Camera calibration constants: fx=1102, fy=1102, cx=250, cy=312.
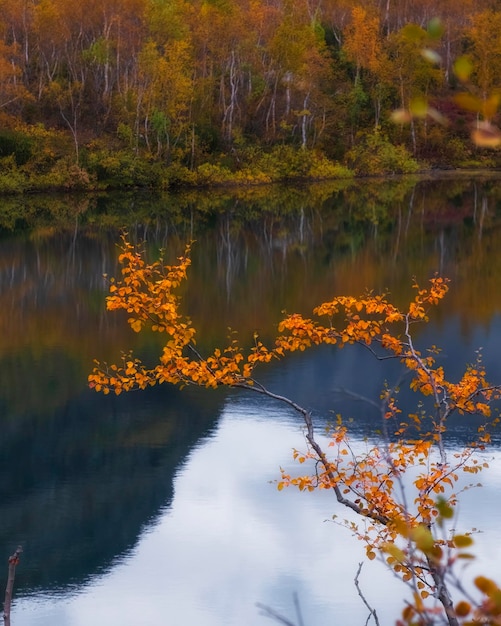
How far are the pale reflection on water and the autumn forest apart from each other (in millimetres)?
39647

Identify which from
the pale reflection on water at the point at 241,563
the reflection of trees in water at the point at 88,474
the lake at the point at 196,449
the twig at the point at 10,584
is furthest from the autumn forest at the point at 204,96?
the twig at the point at 10,584

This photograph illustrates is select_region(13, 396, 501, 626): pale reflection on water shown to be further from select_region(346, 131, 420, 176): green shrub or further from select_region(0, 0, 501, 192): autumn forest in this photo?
select_region(346, 131, 420, 176): green shrub

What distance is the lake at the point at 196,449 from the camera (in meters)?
9.27

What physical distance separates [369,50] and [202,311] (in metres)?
47.7

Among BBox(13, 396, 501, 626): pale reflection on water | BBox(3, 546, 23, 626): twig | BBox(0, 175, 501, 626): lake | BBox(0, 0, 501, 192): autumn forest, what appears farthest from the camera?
BBox(0, 0, 501, 192): autumn forest

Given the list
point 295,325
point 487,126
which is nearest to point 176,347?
point 295,325

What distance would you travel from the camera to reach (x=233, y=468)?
1235 cm

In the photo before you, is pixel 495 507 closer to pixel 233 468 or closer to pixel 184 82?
pixel 233 468

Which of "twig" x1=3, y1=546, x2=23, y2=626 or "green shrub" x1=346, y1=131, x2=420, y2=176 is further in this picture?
"green shrub" x1=346, y1=131, x2=420, y2=176

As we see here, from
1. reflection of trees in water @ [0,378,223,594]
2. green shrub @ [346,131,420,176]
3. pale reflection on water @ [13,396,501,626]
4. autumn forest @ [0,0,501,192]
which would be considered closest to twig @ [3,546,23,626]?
pale reflection on water @ [13,396,501,626]

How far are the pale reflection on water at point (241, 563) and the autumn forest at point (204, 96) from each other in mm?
39647

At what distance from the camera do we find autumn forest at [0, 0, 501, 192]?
173ft

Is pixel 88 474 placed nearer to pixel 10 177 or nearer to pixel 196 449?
pixel 196 449

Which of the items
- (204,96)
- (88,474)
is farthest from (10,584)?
(204,96)
